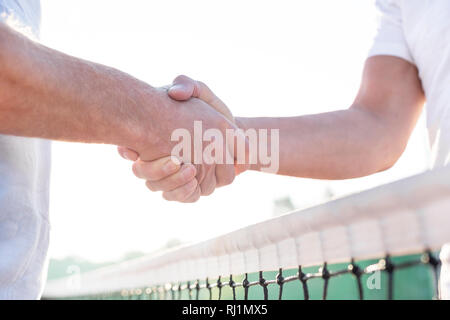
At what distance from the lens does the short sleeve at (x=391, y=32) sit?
1.98 meters

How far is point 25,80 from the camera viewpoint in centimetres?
133

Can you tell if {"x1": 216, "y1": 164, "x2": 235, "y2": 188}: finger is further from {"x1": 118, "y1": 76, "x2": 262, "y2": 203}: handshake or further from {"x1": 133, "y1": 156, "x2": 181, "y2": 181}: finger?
{"x1": 133, "y1": 156, "x2": 181, "y2": 181}: finger

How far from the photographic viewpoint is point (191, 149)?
6.49ft

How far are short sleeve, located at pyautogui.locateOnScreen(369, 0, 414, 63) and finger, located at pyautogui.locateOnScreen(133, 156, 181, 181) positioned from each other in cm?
91

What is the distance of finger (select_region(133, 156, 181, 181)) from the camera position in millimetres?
1909

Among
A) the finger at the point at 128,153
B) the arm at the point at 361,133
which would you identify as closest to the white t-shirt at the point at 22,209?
the finger at the point at 128,153

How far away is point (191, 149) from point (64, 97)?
63 cm

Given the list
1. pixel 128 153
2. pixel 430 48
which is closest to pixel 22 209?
pixel 128 153

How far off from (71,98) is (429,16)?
3.87ft

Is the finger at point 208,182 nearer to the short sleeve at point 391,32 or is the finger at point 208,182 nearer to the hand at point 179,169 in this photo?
the hand at point 179,169

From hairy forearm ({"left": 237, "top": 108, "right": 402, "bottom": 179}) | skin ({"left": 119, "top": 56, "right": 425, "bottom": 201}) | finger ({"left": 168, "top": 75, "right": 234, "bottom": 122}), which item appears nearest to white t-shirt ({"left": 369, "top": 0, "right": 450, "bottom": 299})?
skin ({"left": 119, "top": 56, "right": 425, "bottom": 201})

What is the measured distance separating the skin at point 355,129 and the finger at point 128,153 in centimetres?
15

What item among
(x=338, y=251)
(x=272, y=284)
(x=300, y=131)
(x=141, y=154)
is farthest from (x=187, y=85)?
(x=338, y=251)
